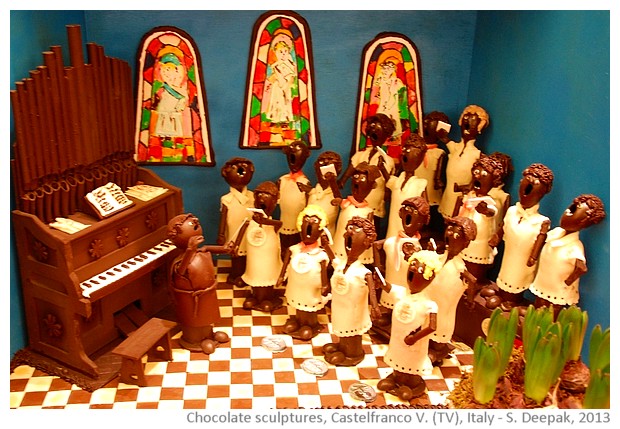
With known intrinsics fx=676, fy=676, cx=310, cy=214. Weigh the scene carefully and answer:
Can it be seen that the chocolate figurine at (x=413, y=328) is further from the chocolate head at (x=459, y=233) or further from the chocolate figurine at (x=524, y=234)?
the chocolate figurine at (x=524, y=234)

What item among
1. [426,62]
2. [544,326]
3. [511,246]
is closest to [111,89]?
[426,62]

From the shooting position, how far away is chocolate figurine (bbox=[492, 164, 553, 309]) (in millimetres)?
4254

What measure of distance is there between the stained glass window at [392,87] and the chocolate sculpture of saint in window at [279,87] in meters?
0.44

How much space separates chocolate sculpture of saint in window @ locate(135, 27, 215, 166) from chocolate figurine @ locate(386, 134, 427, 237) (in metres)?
1.60

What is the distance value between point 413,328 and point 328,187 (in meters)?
1.64

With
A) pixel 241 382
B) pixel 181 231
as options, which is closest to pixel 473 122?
pixel 181 231

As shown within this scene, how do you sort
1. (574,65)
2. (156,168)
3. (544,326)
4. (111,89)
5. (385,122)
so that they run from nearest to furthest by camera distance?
(544,326)
(574,65)
(111,89)
(385,122)
(156,168)

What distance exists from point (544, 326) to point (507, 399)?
455mm

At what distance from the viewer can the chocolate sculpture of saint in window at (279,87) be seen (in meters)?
5.47

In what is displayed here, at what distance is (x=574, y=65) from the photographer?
4.27 meters

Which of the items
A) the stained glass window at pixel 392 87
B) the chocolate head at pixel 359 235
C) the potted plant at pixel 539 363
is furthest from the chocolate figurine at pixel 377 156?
the potted plant at pixel 539 363

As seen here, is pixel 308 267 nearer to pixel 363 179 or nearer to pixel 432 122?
pixel 363 179

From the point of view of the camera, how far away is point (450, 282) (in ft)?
14.5

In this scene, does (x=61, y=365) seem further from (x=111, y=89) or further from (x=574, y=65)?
(x=574, y=65)
